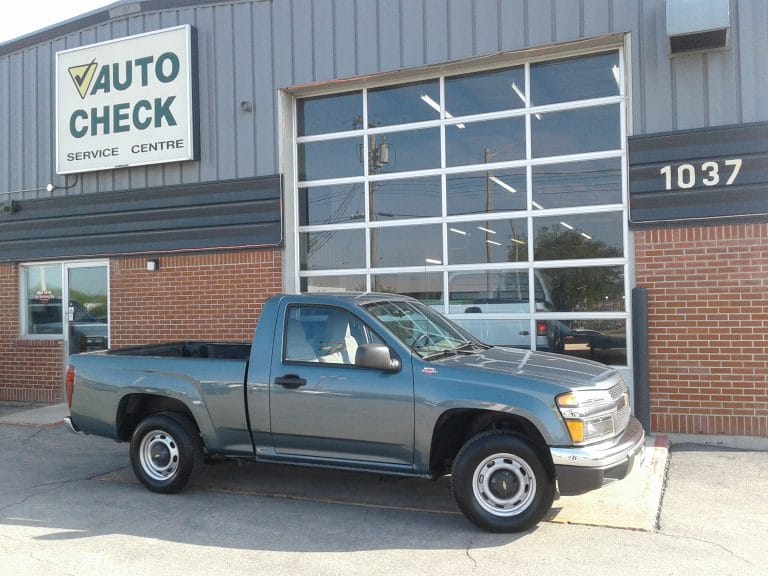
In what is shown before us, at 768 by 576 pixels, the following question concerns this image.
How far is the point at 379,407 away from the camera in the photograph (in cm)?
563

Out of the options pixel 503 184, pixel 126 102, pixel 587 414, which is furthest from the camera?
pixel 126 102

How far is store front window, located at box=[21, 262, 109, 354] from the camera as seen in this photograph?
12203 millimetres

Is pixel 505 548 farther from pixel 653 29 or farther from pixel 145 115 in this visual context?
pixel 145 115

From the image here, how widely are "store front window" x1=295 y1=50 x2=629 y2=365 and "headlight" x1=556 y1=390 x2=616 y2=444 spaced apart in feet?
12.5

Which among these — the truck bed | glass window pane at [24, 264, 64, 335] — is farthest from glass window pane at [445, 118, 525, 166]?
glass window pane at [24, 264, 64, 335]

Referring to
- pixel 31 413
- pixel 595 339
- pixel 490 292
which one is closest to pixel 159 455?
pixel 490 292

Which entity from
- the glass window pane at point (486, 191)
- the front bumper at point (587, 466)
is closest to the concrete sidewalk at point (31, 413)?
the glass window pane at point (486, 191)

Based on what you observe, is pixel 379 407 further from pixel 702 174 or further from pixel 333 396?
pixel 702 174

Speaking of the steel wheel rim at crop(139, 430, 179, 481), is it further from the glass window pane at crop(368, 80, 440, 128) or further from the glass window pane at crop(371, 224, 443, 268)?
the glass window pane at crop(368, 80, 440, 128)

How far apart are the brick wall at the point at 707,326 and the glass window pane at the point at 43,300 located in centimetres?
957

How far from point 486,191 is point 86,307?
7.14 meters

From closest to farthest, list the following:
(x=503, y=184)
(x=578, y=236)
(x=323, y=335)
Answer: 1. (x=323, y=335)
2. (x=578, y=236)
3. (x=503, y=184)

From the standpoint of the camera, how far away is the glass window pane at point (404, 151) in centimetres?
1020

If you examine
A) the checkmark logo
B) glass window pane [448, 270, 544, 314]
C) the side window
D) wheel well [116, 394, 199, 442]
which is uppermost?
the checkmark logo
